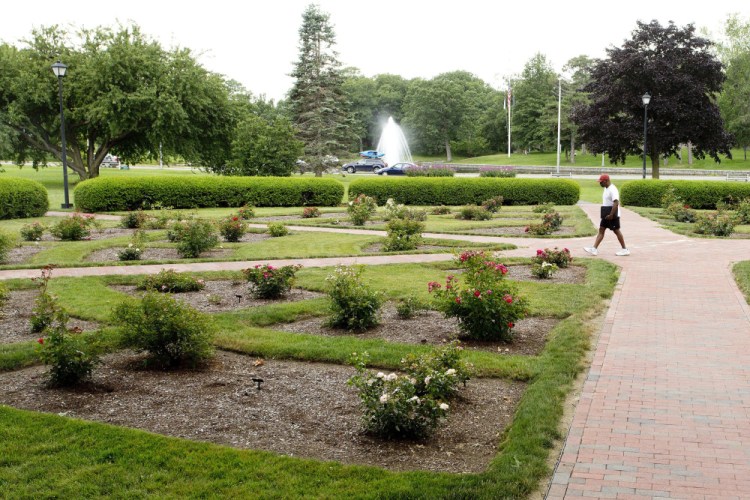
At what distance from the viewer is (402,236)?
13.8 m

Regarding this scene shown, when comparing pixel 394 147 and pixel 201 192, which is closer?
pixel 201 192

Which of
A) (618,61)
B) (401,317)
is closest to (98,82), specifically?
(618,61)

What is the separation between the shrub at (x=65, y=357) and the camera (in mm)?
5516

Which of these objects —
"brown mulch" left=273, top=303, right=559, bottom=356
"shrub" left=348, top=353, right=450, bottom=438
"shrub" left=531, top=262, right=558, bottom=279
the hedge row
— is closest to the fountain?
the hedge row

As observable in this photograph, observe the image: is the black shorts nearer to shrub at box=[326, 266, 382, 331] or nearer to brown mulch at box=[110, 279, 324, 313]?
brown mulch at box=[110, 279, 324, 313]

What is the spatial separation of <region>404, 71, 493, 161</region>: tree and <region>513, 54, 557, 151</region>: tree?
515 cm

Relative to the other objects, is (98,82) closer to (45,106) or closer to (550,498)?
(45,106)

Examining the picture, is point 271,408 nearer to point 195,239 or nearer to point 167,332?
point 167,332

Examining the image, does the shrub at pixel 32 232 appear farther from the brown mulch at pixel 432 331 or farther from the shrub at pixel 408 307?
the shrub at pixel 408 307

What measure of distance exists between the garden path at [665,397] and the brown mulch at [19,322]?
6.07ft

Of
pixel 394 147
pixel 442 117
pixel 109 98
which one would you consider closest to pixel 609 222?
pixel 109 98

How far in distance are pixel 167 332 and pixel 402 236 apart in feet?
26.7

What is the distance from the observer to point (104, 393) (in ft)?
18.2

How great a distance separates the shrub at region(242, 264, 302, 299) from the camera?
903cm
